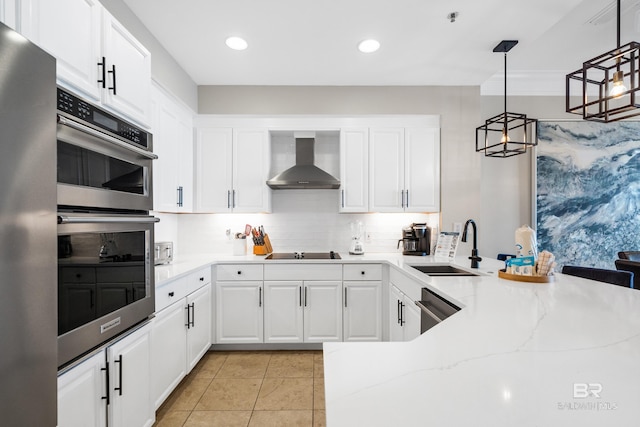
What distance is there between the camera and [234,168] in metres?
3.32

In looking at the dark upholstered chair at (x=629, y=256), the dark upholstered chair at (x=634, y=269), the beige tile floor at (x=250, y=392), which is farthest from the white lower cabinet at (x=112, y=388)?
the dark upholstered chair at (x=629, y=256)

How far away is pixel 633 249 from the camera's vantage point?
3498 mm

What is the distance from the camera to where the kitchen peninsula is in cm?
57

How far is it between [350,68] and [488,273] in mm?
2147

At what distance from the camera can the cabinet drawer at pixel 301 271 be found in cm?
302

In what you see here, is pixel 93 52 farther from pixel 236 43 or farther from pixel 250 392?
pixel 250 392

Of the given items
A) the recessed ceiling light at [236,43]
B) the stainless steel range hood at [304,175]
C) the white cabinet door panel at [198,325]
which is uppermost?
the recessed ceiling light at [236,43]

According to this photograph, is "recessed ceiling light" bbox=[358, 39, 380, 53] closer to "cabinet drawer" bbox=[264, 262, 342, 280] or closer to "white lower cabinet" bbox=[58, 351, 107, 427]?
"cabinet drawer" bbox=[264, 262, 342, 280]

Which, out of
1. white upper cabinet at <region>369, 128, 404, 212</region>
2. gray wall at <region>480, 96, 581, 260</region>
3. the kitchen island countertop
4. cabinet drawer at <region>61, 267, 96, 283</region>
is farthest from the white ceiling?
the kitchen island countertop

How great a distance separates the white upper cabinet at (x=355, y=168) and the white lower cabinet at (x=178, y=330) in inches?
63.3

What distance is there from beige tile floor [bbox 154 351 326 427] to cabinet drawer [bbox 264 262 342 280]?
735 mm

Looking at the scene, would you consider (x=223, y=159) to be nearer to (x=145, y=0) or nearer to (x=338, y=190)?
(x=338, y=190)

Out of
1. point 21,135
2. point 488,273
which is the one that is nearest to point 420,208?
point 488,273

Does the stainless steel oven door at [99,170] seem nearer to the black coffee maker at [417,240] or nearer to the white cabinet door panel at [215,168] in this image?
the white cabinet door panel at [215,168]
